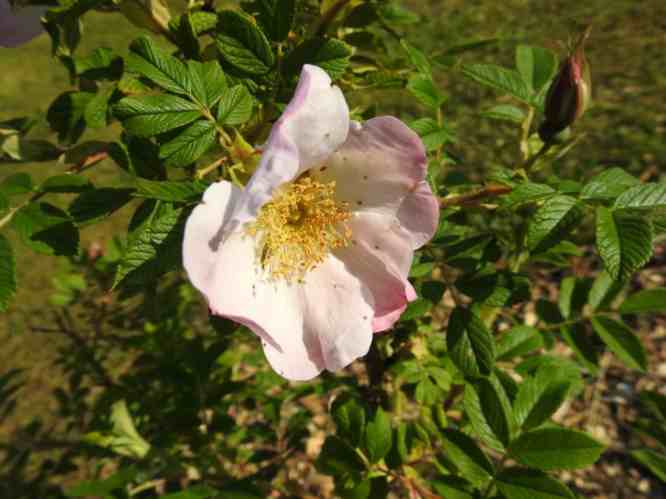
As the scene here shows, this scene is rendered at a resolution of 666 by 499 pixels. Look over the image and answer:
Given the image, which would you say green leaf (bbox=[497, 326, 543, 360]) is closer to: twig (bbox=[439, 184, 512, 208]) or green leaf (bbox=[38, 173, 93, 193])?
twig (bbox=[439, 184, 512, 208])

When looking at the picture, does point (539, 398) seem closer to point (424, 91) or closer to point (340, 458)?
point (340, 458)

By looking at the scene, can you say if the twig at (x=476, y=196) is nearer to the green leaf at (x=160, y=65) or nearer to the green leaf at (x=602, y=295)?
the green leaf at (x=160, y=65)

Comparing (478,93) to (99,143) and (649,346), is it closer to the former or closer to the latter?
(649,346)

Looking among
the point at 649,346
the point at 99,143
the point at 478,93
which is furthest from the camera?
the point at 478,93

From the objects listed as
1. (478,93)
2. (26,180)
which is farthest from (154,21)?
(478,93)

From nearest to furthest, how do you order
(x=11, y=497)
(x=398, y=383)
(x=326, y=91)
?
1. (x=326, y=91)
2. (x=398, y=383)
3. (x=11, y=497)

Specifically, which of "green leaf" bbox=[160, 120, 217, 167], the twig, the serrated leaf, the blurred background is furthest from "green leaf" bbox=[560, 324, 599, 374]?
"green leaf" bbox=[160, 120, 217, 167]
